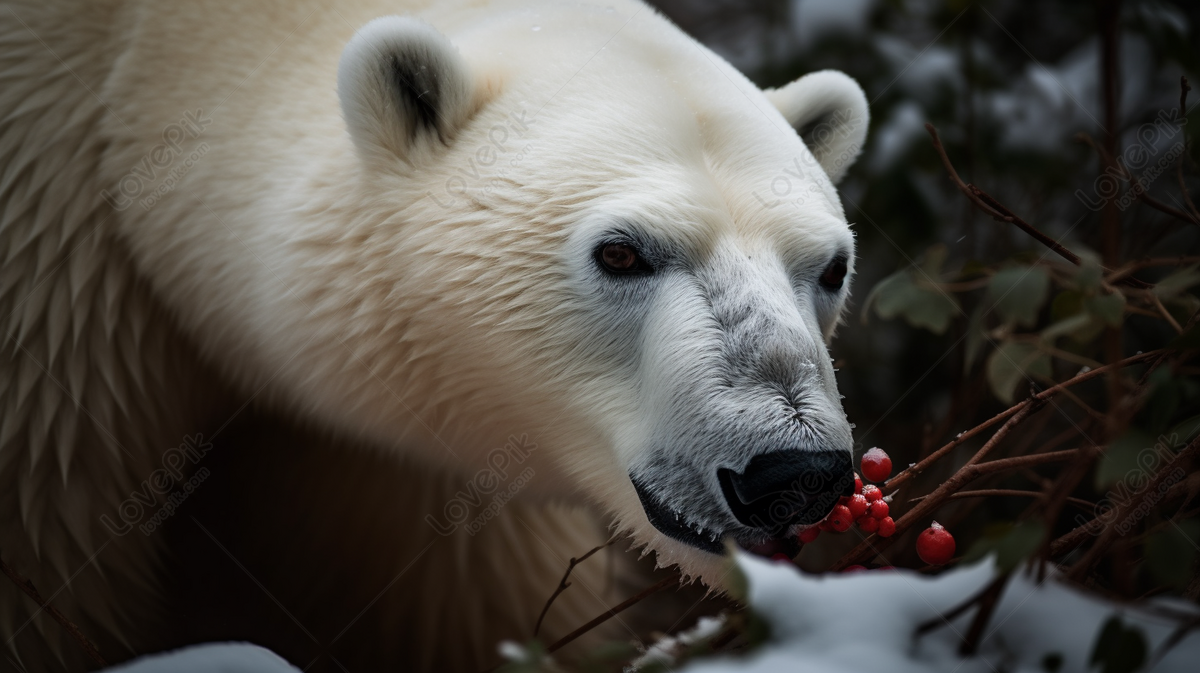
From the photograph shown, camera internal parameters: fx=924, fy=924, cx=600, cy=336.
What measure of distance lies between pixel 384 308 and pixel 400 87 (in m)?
0.43

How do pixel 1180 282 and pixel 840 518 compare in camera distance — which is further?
pixel 840 518

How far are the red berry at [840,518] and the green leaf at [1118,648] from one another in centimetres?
52

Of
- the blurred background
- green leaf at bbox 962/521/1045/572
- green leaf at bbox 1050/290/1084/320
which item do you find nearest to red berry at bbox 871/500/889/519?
green leaf at bbox 1050/290/1084/320

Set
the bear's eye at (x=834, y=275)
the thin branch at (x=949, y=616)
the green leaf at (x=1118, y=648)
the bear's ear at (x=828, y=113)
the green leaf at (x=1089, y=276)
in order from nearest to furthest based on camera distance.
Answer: the green leaf at (x=1118, y=648) → the thin branch at (x=949, y=616) → the green leaf at (x=1089, y=276) → the bear's eye at (x=834, y=275) → the bear's ear at (x=828, y=113)

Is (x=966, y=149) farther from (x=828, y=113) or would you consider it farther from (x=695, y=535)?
(x=695, y=535)

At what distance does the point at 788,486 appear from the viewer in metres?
1.38

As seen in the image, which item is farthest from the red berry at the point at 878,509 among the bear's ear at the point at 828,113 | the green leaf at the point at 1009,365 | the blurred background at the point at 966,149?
the blurred background at the point at 966,149

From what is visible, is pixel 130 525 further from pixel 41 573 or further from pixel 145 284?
pixel 145 284

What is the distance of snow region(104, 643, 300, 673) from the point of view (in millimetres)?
1221

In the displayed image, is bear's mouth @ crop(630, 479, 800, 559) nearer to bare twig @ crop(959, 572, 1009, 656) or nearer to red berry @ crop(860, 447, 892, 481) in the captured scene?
red berry @ crop(860, 447, 892, 481)

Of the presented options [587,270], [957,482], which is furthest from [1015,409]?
[587,270]

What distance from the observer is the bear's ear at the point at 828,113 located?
217cm

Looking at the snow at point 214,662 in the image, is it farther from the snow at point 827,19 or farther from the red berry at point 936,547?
the snow at point 827,19

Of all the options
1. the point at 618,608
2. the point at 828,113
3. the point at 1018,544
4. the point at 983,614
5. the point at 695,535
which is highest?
the point at 828,113
